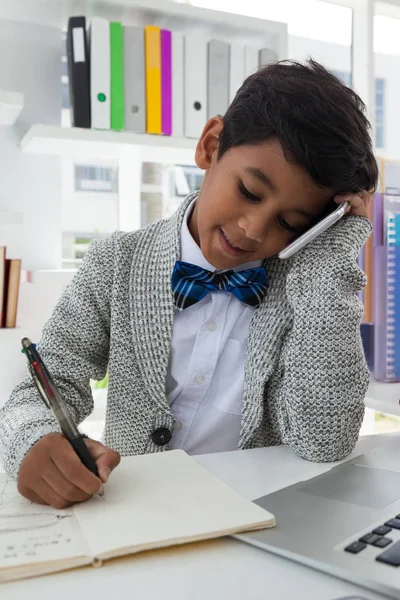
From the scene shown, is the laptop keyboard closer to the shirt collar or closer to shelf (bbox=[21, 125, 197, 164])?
the shirt collar

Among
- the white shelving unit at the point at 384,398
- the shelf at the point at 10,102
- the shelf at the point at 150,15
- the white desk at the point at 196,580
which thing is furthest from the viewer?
the shelf at the point at 150,15

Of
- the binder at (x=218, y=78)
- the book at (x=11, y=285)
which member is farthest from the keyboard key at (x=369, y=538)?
the binder at (x=218, y=78)

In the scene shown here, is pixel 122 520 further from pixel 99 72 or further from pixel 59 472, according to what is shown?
pixel 99 72

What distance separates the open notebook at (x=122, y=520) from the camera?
49 centimetres

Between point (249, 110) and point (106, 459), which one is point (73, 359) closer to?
point (106, 459)

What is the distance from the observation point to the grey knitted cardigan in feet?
2.93

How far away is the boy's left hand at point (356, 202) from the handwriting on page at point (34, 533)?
0.67 meters

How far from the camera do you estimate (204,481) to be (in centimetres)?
66

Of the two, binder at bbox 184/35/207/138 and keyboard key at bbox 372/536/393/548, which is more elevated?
binder at bbox 184/35/207/138

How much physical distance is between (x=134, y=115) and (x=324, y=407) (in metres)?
1.26

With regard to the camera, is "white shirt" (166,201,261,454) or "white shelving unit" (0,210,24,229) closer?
"white shirt" (166,201,261,454)

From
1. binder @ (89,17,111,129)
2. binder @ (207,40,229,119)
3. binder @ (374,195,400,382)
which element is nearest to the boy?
binder @ (374,195,400,382)

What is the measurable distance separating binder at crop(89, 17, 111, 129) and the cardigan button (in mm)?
1138

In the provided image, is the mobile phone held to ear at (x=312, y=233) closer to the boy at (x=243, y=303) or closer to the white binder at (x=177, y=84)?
the boy at (x=243, y=303)
